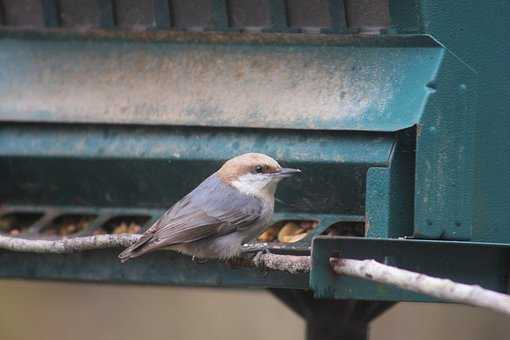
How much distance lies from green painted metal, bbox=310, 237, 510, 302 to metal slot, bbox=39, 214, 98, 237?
79.0 inches

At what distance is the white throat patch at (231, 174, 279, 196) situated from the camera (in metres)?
6.49

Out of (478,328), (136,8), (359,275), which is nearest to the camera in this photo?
(359,275)

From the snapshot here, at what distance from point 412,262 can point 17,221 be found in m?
2.72

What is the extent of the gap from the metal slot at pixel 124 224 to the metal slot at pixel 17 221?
0.45 metres

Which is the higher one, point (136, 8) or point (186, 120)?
point (136, 8)

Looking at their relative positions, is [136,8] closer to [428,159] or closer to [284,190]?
[284,190]

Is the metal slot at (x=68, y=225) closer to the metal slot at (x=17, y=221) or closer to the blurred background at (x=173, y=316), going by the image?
the metal slot at (x=17, y=221)

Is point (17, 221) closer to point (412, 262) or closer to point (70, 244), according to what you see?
point (70, 244)

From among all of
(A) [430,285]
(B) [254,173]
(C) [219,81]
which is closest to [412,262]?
(A) [430,285]

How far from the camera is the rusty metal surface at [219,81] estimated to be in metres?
6.36

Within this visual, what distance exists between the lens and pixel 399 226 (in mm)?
6125

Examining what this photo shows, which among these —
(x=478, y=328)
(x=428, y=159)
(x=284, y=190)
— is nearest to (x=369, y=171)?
(x=428, y=159)

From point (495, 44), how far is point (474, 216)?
84 centimetres

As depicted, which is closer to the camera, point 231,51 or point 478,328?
point 231,51
